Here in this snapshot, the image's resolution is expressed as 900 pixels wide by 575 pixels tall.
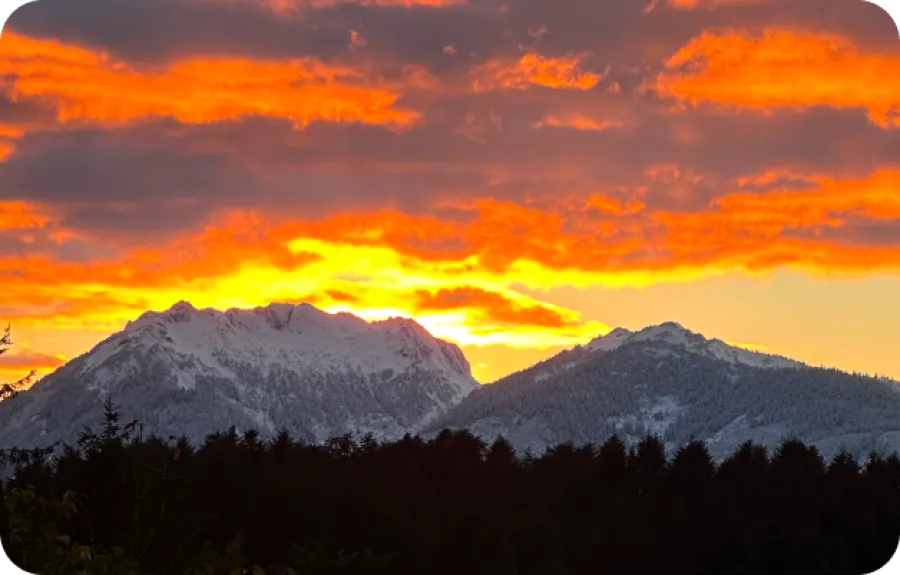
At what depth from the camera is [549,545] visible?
7719 centimetres

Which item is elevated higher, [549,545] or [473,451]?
[473,451]

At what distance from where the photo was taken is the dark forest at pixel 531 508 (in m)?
73.7

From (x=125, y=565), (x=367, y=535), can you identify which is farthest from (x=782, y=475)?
(x=125, y=565)

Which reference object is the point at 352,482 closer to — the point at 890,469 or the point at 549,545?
the point at 549,545

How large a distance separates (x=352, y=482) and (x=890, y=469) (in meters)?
49.4

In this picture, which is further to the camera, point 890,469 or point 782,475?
Result: point 890,469

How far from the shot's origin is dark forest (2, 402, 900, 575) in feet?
242

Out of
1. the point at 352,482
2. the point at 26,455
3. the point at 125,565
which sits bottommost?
the point at 125,565

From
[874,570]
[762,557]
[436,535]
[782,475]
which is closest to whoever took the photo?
[436,535]

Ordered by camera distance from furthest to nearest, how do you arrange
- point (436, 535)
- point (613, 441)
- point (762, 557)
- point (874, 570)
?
point (613, 441) < point (874, 570) < point (762, 557) < point (436, 535)

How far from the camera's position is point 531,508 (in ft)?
272

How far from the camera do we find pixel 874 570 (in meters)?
90.4

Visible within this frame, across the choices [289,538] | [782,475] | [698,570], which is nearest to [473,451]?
[782,475]

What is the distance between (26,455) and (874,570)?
250 ft
